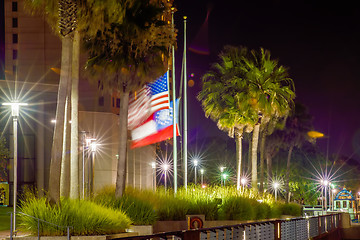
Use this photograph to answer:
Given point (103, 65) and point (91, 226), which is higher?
point (103, 65)

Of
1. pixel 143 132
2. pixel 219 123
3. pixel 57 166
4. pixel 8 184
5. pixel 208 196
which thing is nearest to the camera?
pixel 57 166

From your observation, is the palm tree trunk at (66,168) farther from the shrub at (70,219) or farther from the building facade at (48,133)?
the building facade at (48,133)

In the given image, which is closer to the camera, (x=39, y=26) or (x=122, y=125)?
(x=122, y=125)

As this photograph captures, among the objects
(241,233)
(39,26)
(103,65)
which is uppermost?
(39,26)

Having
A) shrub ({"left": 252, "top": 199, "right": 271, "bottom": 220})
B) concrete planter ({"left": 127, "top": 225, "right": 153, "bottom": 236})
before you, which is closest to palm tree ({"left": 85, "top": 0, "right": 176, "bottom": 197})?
concrete planter ({"left": 127, "top": 225, "right": 153, "bottom": 236})

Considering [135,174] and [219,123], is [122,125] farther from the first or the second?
[135,174]

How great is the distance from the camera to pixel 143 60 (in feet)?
81.7

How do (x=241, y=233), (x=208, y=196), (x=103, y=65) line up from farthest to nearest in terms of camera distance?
(x=208, y=196), (x=103, y=65), (x=241, y=233)

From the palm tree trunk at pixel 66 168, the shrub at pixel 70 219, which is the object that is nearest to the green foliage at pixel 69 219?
the shrub at pixel 70 219

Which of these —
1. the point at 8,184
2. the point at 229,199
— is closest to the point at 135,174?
the point at 8,184

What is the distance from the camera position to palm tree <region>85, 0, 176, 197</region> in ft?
76.6

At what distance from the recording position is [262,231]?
1625 centimetres

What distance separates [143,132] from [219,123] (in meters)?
10.3

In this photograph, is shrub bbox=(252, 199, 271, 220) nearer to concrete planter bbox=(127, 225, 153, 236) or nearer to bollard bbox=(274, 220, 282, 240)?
concrete planter bbox=(127, 225, 153, 236)
